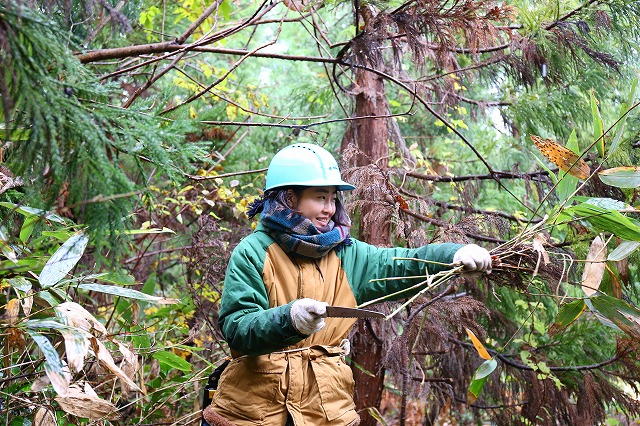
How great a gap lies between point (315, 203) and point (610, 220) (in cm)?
120

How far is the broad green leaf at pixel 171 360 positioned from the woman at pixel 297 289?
0.68m

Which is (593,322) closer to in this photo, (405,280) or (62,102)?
(405,280)

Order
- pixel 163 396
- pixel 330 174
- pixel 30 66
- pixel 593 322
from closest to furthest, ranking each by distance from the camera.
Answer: pixel 30 66
pixel 330 174
pixel 163 396
pixel 593 322

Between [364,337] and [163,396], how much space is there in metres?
1.29

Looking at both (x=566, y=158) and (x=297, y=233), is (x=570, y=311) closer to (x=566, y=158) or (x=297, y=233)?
(x=566, y=158)

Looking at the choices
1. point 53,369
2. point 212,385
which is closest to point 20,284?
point 53,369

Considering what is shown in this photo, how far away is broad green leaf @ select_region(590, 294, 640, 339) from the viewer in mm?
2801

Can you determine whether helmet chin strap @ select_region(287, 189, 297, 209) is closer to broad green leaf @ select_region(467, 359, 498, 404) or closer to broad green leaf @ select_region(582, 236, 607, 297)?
broad green leaf @ select_region(467, 359, 498, 404)

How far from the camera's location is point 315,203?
2.89m

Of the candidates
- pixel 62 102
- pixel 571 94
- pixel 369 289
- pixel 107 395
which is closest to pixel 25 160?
pixel 62 102

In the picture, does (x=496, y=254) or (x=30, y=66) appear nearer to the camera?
(x=30, y=66)

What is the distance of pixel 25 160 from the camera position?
5.44 feet

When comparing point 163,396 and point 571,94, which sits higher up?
point 571,94

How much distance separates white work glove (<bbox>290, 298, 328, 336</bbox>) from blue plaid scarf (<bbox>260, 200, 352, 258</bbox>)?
414 millimetres
